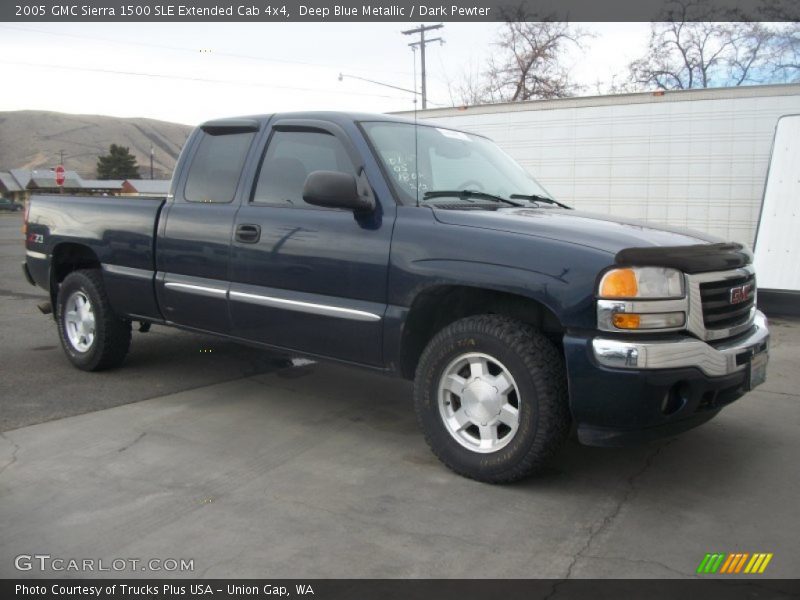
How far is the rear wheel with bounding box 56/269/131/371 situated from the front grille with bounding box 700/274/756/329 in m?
4.30

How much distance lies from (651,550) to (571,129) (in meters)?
9.75

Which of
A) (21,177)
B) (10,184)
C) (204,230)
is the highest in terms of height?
(21,177)

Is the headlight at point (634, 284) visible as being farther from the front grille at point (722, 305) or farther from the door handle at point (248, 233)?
the door handle at point (248, 233)

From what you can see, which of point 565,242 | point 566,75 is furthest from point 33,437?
point 566,75

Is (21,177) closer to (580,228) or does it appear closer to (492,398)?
(492,398)

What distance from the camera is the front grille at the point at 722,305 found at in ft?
11.5

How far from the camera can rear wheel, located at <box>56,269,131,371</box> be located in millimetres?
5676

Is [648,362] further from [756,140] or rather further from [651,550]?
[756,140]

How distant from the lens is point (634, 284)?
328 cm

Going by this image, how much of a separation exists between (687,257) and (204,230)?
303 centimetres

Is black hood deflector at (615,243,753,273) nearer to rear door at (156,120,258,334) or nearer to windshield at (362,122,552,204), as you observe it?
windshield at (362,122,552,204)

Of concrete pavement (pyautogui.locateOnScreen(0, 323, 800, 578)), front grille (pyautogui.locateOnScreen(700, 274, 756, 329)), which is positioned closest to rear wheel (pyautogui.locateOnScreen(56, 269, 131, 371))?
concrete pavement (pyautogui.locateOnScreen(0, 323, 800, 578))

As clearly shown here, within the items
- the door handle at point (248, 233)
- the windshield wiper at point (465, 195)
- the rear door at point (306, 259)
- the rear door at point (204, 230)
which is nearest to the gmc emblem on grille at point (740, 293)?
the windshield wiper at point (465, 195)

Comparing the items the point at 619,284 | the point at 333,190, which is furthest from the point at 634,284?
the point at 333,190
